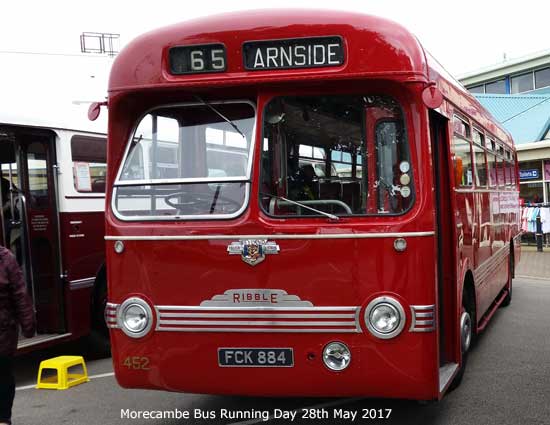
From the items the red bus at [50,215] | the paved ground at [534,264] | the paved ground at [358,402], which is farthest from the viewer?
the paved ground at [534,264]

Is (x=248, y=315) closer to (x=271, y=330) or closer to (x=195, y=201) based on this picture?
(x=271, y=330)

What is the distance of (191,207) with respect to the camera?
15.9 feet

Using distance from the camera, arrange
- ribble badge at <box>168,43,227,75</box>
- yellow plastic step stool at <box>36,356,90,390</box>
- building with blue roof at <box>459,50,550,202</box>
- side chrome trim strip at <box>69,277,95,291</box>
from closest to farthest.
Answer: ribble badge at <box>168,43,227,75</box>
yellow plastic step stool at <box>36,356,90,390</box>
side chrome trim strip at <box>69,277,95,291</box>
building with blue roof at <box>459,50,550,202</box>

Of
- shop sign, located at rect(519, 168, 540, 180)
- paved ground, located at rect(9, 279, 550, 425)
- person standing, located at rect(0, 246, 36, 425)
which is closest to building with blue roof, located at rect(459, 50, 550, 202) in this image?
shop sign, located at rect(519, 168, 540, 180)

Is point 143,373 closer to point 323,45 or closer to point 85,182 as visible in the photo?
point 323,45

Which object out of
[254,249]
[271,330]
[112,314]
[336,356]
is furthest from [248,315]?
[112,314]

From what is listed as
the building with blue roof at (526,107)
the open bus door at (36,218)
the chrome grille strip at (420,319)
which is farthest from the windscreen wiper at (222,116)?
the building with blue roof at (526,107)

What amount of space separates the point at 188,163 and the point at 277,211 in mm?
747

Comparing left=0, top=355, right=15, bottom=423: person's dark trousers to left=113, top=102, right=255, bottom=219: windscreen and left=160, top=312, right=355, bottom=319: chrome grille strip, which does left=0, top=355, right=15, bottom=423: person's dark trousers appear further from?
left=113, top=102, right=255, bottom=219: windscreen

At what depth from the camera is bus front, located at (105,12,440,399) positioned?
4.55 meters

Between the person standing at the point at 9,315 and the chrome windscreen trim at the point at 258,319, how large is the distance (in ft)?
3.35

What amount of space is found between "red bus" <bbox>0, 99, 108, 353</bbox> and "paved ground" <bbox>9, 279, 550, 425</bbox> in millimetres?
725

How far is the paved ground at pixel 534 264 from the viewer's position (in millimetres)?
15562

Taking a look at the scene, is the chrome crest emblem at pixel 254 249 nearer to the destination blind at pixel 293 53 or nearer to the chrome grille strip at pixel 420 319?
the chrome grille strip at pixel 420 319
